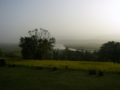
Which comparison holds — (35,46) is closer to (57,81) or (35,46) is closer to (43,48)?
(43,48)

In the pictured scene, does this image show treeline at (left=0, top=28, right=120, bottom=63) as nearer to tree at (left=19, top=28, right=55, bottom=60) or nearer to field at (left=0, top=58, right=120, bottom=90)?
tree at (left=19, top=28, right=55, bottom=60)

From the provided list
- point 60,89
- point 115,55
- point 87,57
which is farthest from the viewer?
point 87,57

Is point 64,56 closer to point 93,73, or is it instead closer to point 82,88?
point 93,73

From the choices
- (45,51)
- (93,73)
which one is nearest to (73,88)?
(93,73)

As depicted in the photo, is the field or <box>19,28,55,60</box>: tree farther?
<box>19,28,55,60</box>: tree

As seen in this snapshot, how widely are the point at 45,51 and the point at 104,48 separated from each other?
1804 centimetres

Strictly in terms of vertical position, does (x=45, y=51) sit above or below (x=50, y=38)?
below

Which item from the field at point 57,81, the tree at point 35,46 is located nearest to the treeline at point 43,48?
the tree at point 35,46

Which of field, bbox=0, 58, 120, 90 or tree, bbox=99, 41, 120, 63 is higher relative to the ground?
tree, bbox=99, 41, 120, 63

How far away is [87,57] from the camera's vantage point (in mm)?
52062

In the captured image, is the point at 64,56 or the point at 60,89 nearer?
the point at 60,89

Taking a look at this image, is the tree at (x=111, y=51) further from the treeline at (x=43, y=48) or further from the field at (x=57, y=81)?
the field at (x=57, y=81)

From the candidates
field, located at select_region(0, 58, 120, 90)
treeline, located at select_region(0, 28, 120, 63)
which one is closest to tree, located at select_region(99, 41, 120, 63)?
treeline, located at select_region(0, 28, 120, 63)

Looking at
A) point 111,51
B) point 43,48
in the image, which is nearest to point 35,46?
point 43,48
